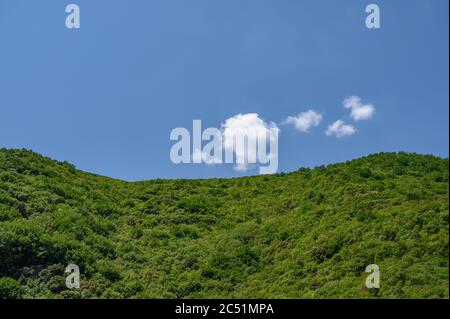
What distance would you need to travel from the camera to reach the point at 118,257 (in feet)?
105

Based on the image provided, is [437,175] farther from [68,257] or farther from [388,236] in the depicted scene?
[68,257]

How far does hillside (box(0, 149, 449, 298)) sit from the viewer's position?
24.5 meters

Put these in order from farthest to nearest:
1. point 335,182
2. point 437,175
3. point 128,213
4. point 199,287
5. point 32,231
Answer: point 128,213 → point 335,182 → point 437,175 → point 32,231 → point 199,287

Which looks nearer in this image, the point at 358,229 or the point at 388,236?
the point at 388,236

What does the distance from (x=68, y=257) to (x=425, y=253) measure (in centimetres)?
1847

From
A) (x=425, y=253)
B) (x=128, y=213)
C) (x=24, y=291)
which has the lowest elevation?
(x=24, y=291)

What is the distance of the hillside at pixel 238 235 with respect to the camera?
2447 centimetres

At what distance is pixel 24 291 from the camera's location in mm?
25766

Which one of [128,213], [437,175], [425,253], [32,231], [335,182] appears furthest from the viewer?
[128,213]

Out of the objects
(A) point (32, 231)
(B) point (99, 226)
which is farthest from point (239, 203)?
(A) point (32, 231)

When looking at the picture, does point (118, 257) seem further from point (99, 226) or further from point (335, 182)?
point (335, 182)

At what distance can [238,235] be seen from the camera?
33250 mm

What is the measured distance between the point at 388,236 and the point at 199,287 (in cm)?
1004

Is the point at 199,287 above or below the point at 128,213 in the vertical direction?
below
